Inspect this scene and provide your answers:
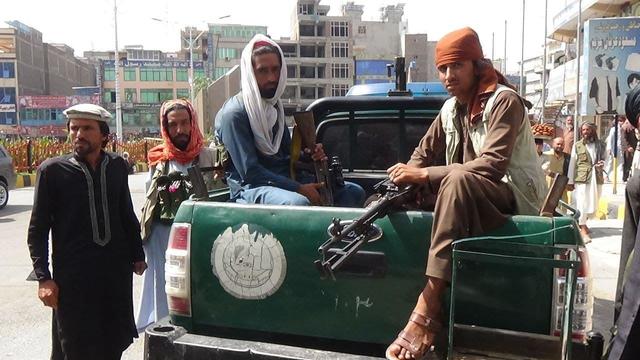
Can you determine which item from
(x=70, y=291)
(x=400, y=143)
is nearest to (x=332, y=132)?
(x=400, y=143)

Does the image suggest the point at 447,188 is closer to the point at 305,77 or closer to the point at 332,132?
the point at 332,132

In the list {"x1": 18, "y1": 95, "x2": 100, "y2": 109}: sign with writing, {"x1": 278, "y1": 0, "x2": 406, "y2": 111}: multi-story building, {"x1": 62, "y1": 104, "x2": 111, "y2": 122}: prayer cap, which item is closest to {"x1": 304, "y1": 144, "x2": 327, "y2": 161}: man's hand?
{"x1": 62, "y1": 104, "x2": 111, "y2": 122}: prayer cap

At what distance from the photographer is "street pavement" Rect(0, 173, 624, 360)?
451 cm

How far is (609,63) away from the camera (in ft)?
58.9

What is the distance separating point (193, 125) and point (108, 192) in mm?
1051

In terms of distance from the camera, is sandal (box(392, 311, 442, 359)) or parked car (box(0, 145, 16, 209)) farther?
parked car (box(0, 145, 16, 209))

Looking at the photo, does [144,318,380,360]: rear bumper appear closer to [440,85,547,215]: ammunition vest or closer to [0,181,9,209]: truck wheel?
[440,85,547,215]: ammunition vest

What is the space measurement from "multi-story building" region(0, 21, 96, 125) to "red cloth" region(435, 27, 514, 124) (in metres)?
83.4

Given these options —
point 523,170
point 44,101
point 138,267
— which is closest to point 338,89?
point 44,101

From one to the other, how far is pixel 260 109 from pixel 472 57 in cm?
120

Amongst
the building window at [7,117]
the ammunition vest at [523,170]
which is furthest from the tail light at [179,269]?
the building window at [7,117]

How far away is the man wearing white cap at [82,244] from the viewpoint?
10.1ft

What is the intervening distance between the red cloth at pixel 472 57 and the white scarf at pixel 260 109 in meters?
1.04

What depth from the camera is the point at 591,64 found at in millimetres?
18031
